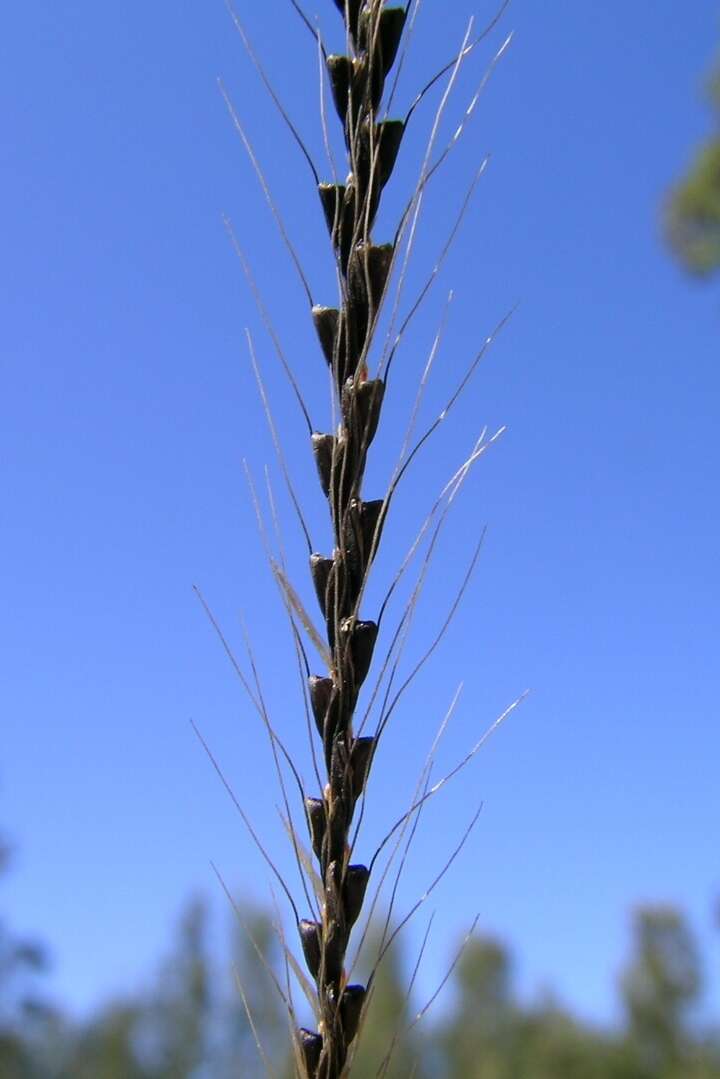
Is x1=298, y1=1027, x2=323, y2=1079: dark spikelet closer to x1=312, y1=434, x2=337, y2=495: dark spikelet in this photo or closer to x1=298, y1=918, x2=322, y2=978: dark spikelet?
x1=298, y1=918, x2=322, y2=978: dark spikelet

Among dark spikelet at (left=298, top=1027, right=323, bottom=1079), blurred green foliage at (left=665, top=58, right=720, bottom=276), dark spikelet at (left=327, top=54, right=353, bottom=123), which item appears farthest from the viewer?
blurred green foliage at (left=665, top=58, right=720, bottom=276)

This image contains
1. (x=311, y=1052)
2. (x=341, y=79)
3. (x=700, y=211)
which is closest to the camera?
(x=311, y=1052)

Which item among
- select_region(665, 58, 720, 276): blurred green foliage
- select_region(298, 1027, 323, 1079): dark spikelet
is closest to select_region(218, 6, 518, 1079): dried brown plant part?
select_region(298, 1027, 323, 1079): dark spikelet

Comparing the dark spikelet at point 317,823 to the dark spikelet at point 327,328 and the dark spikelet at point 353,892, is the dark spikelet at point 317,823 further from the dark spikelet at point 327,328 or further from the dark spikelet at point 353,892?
the dark spikelet at point 327,328

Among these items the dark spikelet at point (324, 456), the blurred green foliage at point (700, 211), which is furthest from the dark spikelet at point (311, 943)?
the blurred green foliage at point (700, 211)

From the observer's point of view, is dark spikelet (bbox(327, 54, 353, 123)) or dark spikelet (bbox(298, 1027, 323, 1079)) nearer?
dark spikelet (bbox(298, 1027, 323, 1079))

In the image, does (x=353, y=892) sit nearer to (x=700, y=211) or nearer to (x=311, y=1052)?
(x=311, y=1052)

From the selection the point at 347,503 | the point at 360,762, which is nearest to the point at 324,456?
the point at 347,503

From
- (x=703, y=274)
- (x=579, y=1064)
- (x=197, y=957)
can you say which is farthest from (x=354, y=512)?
(x=197, y=957)
